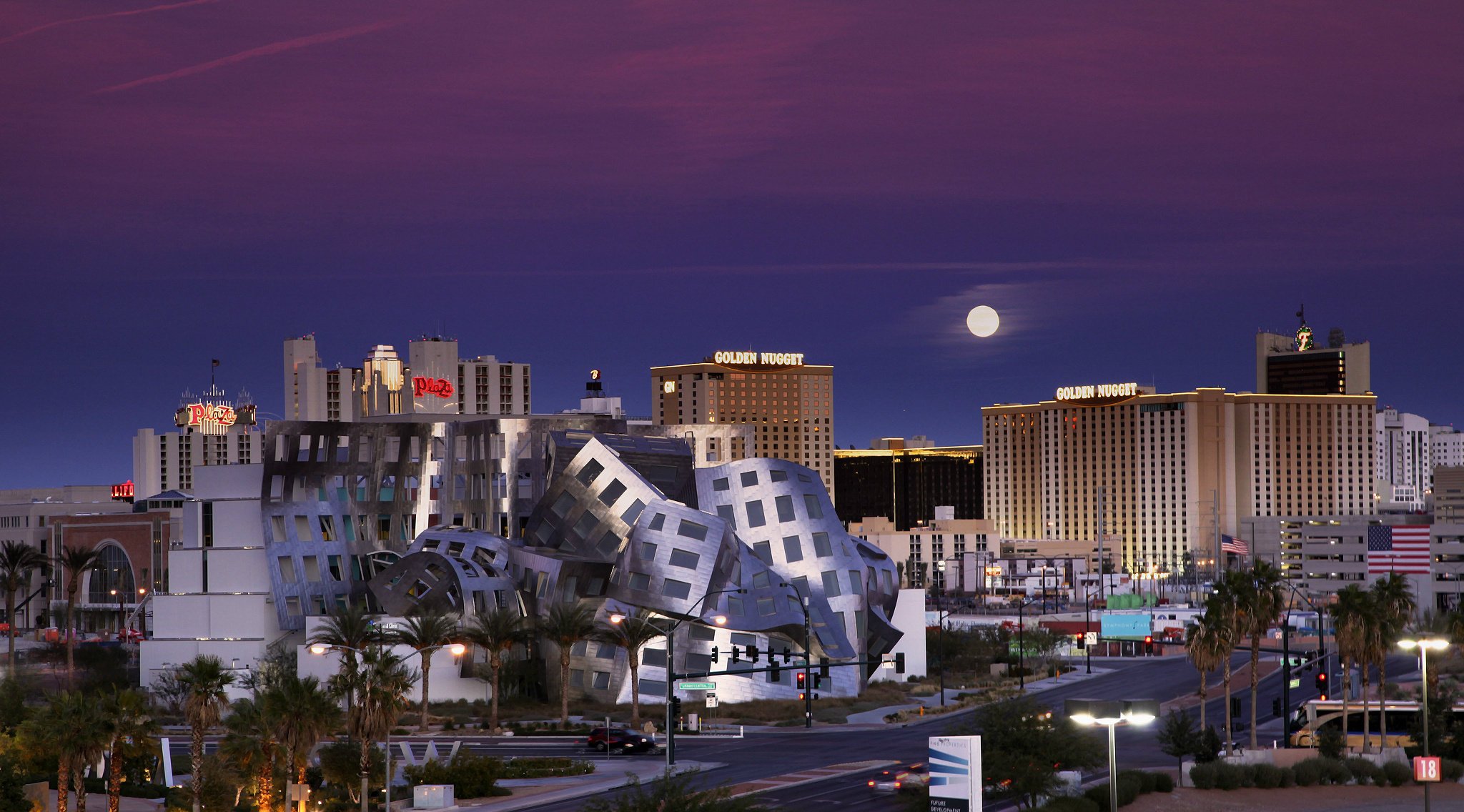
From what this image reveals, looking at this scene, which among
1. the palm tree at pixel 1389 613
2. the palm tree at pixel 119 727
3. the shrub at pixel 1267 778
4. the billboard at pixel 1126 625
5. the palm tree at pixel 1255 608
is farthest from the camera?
the billboard at pixel 1126 625

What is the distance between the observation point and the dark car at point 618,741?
258 feet

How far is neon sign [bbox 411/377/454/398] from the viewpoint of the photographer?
6964 inches

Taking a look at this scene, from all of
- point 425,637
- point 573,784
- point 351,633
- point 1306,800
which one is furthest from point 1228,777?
point 351,633

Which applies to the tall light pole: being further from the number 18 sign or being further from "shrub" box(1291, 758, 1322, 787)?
"shrub" box(1291, 758, 1322, 787)

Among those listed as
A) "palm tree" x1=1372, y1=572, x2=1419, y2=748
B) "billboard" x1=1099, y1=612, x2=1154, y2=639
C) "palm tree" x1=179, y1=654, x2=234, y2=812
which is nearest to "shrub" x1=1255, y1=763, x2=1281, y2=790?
"palm tree" x1=1372, y1=572, x2=1419, y2=748

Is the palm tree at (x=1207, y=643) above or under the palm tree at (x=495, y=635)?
above

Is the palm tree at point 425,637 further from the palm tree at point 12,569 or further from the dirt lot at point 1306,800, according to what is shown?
the dirt lot at point 1306,800

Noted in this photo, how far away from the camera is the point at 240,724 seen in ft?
177

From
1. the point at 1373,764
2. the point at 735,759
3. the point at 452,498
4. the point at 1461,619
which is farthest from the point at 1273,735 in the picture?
the point at 452,498

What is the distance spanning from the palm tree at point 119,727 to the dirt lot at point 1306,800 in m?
32.5

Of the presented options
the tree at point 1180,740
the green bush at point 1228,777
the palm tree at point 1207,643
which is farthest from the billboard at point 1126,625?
the green bush at point 1228,777

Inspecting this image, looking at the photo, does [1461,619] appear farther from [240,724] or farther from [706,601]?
[240,724]

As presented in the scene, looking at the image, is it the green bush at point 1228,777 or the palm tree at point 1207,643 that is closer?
the green bush at point 1228,777

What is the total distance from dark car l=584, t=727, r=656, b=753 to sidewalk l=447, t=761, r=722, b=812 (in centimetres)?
350
